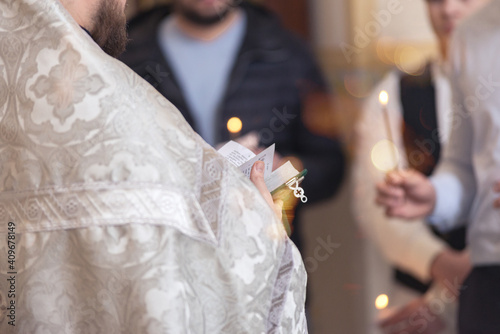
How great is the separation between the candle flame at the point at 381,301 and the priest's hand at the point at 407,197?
0.46 metres

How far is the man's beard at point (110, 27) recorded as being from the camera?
0.68 metres

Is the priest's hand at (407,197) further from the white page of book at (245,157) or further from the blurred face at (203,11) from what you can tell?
the white page of book at (245,157)

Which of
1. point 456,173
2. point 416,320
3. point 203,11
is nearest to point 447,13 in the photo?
point 456,173

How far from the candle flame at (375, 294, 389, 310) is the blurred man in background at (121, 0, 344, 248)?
0.37 metres

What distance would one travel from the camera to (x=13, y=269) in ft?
1.97

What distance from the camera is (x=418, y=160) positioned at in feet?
5.16

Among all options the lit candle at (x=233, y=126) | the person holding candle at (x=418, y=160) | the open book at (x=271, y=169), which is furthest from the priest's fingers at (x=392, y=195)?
the open book at (x=271, y=169)

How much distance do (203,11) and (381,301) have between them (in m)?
0.84

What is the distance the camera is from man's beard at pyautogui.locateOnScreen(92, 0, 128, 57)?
684 millimetres

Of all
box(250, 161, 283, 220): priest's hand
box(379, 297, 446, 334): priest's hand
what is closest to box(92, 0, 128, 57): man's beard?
box(250, 161, 283, 220): priest's hand

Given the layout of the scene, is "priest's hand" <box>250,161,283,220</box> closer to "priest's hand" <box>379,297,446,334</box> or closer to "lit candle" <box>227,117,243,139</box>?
"lit candle" <box>227,117,243,139</box>

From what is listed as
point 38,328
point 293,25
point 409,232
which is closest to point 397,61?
point 293,25

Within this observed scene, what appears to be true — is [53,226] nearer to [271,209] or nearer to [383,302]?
[271,209]

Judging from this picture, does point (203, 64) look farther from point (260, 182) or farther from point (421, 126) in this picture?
point (260, 182)
